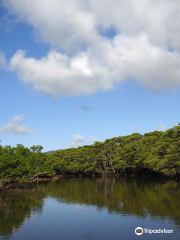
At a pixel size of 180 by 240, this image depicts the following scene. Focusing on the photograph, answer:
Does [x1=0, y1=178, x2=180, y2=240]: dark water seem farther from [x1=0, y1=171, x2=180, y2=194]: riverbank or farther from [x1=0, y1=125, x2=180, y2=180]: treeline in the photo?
[x1=0, y1=171, x2=180, y2=194]: riverbank

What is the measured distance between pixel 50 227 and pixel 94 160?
8949 cm

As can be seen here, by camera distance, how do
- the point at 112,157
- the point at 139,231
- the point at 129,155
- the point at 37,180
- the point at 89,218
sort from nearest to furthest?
the point at 139,231 < the point at 89,218 < the point at 37,180 < the point at 129,155 < the point at 112,157

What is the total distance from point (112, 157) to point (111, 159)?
68.4 inches

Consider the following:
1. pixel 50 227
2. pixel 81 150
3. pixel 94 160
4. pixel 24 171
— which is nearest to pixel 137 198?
pixel 50 227

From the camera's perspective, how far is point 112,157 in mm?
111938

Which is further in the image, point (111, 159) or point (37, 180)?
point (111, 159)

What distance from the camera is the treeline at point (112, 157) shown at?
195ft

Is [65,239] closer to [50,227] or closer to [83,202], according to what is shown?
[50,227]

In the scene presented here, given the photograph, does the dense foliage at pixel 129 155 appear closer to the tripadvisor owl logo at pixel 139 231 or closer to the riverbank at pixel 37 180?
the riverbank at pixel 37 180

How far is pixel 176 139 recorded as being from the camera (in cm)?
7256
